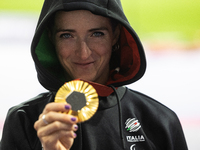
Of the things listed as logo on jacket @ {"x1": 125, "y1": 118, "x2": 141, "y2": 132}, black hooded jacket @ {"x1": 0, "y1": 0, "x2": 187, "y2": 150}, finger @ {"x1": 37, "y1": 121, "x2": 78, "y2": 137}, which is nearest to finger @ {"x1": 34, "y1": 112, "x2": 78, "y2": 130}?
finger @ {"x1": 37, "y1": 121, "x2": 78, "y2": 137}

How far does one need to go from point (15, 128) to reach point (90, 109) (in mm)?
423

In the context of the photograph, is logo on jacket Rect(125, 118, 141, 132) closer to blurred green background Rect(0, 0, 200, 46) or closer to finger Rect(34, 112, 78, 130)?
finger Rect(34, 112, 78, 130)

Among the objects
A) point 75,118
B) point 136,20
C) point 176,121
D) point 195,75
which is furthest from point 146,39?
point 75,118

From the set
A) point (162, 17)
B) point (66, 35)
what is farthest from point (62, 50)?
point (162, 17)

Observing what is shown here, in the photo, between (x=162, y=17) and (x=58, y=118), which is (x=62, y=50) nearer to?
(x=58, y=118)

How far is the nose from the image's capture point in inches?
41.2

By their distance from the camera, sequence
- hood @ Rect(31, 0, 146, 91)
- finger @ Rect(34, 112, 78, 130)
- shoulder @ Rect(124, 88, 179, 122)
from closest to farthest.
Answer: finger @ Rect(34, 112, 78, 130), hood @ Rect(31, 0, 146, 91), shoulder @ Rect(124, 88, 179, 122)

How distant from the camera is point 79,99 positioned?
2.44 feet

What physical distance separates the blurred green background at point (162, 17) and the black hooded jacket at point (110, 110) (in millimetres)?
679

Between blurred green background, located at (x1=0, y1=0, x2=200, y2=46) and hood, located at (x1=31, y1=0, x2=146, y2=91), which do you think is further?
blurred green background, located at (x1=0, y1=0, x2=200, y2=46)

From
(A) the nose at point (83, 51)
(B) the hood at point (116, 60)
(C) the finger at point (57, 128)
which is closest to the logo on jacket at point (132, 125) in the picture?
(B) the hood at point (116, 60)

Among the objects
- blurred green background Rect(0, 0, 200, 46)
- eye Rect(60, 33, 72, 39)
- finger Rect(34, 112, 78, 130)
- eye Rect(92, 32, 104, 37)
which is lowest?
finger Rect(34, 112, 78, 130)

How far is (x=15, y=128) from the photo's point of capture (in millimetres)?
1055

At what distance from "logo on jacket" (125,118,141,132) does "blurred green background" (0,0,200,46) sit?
34.6 inches
